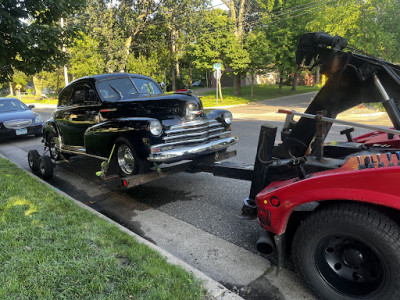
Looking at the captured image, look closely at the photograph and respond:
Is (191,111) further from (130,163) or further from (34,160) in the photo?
(34,160)

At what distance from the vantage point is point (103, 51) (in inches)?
1280

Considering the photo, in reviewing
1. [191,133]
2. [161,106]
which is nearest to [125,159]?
[161,106]

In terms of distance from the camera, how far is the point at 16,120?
11703 mm

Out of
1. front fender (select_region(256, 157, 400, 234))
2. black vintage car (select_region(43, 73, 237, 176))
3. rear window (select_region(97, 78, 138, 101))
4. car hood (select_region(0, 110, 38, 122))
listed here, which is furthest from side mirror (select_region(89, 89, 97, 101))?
car hood (select_region(0, 110, 38, 122))

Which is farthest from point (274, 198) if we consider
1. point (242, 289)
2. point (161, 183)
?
point (161, 183)

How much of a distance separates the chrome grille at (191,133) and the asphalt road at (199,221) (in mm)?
1044

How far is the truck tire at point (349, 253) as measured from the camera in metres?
2.05

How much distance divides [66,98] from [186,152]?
371 cm

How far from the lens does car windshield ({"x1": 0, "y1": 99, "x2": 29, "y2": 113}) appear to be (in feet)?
41.1

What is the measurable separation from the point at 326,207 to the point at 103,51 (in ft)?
111

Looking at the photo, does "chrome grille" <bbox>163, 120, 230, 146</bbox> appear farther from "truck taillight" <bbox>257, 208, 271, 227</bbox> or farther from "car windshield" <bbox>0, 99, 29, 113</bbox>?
"car windshield" <bbox>0, 99, 29, 113</bbox>

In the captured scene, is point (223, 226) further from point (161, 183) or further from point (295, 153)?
point (161, 183)

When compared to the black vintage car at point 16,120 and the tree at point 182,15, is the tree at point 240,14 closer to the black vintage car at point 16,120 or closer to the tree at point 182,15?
the tree at point 182,15

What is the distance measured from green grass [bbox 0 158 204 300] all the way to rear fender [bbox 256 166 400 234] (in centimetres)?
87
